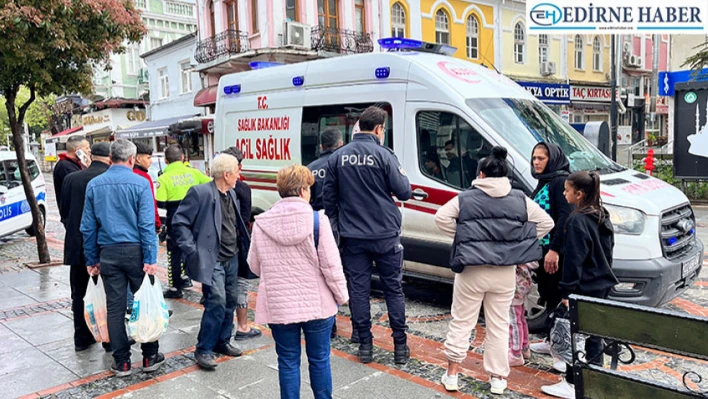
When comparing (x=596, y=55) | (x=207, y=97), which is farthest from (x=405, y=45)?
(x=596, y=55)

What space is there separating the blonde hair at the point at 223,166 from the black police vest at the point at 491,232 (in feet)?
5.76

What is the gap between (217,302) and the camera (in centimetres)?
450

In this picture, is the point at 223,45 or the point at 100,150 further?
the point at 223,45

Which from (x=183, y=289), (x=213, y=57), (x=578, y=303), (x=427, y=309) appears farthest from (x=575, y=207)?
(x=213, y=57)

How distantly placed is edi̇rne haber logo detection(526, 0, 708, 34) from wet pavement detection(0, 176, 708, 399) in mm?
8768

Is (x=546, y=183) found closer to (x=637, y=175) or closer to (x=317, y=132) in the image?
(x=637, y=175)

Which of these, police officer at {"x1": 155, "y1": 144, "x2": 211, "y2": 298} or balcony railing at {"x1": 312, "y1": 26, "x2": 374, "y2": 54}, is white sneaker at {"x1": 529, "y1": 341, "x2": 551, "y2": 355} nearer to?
police officer at {"x1": 155, "y1": 144, "x2": 211, "y2": 298}

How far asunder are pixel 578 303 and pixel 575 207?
53.5 inches

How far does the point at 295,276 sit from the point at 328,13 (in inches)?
775

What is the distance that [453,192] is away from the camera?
571cm

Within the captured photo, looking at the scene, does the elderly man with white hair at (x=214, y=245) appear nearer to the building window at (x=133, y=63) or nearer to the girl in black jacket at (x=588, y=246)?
the girl in black jacket at (x=588, y=246)

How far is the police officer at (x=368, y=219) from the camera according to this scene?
15.0ft

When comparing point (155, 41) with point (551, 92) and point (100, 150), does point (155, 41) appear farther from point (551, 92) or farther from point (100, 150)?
point (100, 150)

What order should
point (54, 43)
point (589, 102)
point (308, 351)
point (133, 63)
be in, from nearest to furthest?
point (308, 351), point (54, 43), point (589, 102), point (133, 63)
